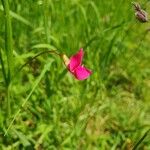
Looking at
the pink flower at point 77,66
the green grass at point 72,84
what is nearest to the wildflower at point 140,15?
the pink flower at point 77,66

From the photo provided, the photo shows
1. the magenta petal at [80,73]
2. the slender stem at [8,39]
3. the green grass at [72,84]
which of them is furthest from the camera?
the green grass at [72,84]

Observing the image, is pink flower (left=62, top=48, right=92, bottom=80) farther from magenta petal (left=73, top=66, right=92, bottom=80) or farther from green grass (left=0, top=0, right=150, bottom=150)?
green grass (left=0, top=0, right=150, bottom=150)

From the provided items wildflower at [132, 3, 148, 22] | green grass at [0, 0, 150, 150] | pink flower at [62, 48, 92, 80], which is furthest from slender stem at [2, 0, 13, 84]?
wildflower at [132, 3, 148, 22]

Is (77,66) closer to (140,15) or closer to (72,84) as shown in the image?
(140,15)

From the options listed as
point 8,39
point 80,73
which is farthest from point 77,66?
point 8,39

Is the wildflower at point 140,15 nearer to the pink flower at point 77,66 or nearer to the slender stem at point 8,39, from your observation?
the pink flower at point 77,66

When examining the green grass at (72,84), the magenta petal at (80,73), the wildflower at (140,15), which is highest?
the wildflower at (140,15)

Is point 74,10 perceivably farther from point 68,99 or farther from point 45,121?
point 45,121

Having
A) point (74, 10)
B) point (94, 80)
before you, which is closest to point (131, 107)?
point (94, 80)

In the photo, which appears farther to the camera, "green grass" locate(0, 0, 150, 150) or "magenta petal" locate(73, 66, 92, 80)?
"green grass" locate(0, 0, 150, 150)
